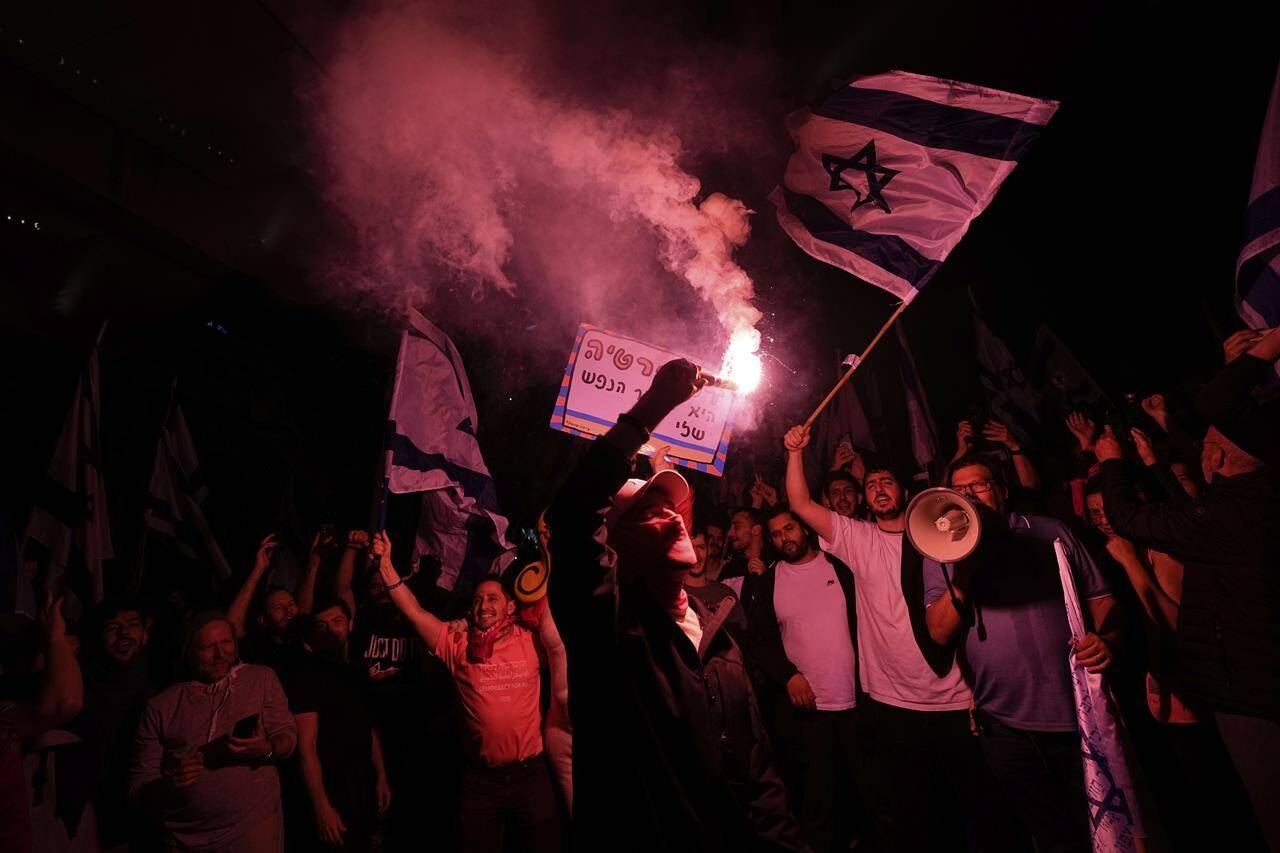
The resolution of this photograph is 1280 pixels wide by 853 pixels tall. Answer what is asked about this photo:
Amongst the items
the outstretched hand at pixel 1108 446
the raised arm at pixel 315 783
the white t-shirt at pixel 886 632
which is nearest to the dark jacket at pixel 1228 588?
the outstretched hand at pixel 1108 446

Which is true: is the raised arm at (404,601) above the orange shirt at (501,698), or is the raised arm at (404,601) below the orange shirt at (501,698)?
above

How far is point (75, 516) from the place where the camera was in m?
5.25

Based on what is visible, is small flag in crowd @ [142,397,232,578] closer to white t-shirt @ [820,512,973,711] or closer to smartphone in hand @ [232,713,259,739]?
smartphone in hand @ [232,713,259,739]

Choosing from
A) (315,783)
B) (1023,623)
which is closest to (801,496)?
(1023,623)

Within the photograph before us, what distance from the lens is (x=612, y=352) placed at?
20.9ft

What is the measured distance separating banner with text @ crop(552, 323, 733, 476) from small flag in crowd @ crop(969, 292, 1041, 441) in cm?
371

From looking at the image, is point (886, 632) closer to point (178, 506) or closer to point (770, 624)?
point (770, 624)

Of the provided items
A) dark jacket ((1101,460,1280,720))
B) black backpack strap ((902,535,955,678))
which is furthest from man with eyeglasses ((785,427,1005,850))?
dark jacket ((1101,460,1280,720))

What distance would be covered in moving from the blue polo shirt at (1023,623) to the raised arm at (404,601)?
3.90 m

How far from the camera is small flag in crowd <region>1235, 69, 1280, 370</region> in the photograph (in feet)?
12.0

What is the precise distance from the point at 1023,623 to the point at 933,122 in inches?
146

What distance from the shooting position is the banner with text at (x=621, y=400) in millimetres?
6223

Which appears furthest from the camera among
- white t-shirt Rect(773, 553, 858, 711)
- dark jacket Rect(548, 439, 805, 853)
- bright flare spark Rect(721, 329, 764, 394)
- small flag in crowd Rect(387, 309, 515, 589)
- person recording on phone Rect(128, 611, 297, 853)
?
small flag in crowd Rect(387, 309, 515, 589)

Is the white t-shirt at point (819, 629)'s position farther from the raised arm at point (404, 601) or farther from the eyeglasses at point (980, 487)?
the raised arm at point (404, 601)
